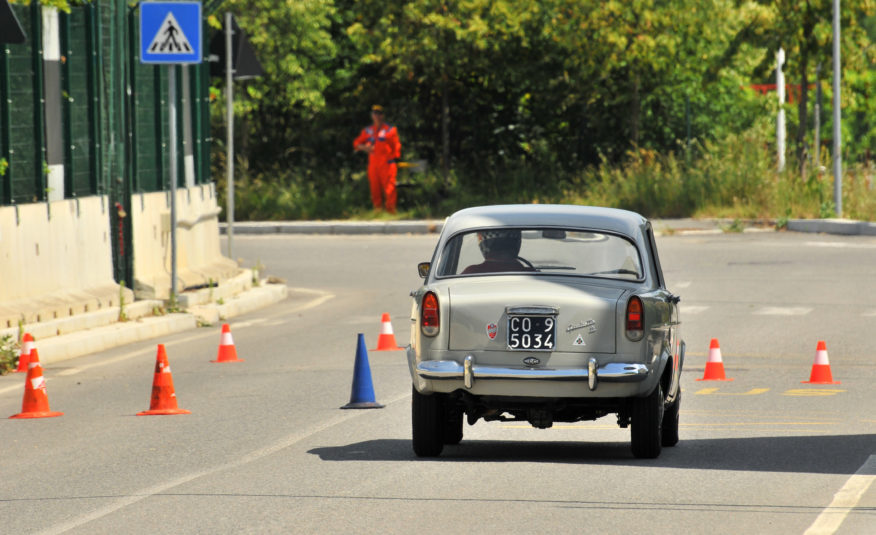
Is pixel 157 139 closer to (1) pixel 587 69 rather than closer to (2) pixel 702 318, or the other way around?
(2) pixel 702 318

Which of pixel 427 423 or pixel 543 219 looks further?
pixel 543 219

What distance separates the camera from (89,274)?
18.6 meters

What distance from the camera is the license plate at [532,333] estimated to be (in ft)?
Answer: 30.6

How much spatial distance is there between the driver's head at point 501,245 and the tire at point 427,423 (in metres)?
0.97

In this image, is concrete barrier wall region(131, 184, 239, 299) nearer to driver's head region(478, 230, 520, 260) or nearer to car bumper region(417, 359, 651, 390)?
driver's head region(478, 230, 520, 260)

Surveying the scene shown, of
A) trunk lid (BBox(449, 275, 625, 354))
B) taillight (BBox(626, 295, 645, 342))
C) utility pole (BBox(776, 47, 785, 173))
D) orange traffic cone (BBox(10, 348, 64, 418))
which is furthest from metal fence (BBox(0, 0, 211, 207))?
utility pole (BBox(776, 47, 785, 173))

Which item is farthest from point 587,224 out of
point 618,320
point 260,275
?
point 260,275

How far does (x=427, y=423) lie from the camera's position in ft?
31.9

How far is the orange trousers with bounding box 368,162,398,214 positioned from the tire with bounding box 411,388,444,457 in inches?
1057

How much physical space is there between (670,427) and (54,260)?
29.9 feet

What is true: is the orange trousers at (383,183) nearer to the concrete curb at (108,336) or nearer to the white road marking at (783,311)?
the concrete curb at (108,336)

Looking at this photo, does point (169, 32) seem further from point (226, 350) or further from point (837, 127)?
point (837, 127)

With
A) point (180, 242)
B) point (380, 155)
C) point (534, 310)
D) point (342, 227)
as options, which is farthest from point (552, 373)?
point (380, 155)

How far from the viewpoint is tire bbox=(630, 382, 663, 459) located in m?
9.51
